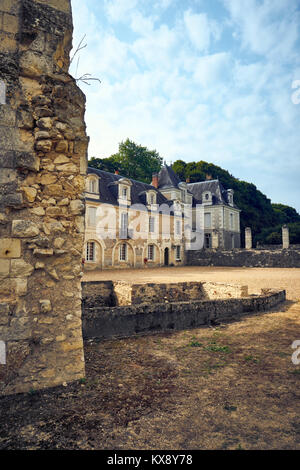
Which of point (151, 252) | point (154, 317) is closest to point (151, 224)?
point (151, 252)

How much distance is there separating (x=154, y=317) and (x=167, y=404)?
2.99 metres

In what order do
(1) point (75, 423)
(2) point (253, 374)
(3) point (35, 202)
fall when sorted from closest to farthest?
(1) point (75, 423), (3) point (35, 202), (2) point (253, 374)

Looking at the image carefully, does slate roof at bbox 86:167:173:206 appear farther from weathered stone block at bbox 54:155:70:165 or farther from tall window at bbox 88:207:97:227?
weathered stone block at bbox 54:155:70:165

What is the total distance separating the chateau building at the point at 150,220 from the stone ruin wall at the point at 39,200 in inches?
696

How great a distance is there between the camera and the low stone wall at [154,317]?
5211 mm

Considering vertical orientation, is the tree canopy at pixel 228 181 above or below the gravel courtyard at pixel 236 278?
above

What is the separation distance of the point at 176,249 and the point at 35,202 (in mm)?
26428

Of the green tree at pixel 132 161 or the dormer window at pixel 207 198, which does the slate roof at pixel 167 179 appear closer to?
the dormer window at pixel 207 198

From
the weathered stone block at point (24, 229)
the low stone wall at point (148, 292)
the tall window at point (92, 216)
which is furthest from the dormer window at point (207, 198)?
the weathered stone block at point (24, 229)

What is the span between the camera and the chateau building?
849 inches
